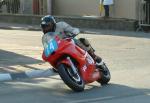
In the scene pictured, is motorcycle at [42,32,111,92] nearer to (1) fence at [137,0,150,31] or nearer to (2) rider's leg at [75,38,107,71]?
(2) rider's leg at [75,38,107,71]

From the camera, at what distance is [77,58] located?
9906mm

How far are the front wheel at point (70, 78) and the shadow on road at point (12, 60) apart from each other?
2870 mm

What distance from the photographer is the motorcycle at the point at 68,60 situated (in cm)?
967

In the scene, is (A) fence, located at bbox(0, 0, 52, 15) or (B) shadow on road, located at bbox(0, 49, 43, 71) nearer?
(B) shadow on road, located at bbox(0, 49, 43, 71)

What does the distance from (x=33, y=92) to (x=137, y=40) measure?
9.90 metres

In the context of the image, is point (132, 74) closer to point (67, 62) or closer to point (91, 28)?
point (67, 62)

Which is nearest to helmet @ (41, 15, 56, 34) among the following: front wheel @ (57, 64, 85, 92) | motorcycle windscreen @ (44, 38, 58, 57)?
motorcycle windscreen @ (44, 38, 58, 57)

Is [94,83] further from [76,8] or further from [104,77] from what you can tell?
[76,8]

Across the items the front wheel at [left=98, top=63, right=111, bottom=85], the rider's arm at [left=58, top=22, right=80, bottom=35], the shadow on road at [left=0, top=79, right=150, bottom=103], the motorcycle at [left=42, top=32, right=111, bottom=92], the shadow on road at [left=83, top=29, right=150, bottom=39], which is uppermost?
the rider's arm at [left=58, top=22, right=80, bottom=35]

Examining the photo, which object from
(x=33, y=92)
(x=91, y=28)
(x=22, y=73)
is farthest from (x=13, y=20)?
(x=33, y=92)

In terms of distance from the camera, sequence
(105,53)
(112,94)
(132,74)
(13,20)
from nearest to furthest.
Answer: (112,94)
(132,74)
(105,53)
(13,20)

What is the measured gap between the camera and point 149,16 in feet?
75.8

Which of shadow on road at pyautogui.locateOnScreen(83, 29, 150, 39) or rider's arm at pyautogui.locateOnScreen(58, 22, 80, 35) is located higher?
rider's arm at pyautogui.locateOnScreen(58, 22, 80, 35)

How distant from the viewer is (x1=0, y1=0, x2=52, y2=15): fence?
29.1 m
